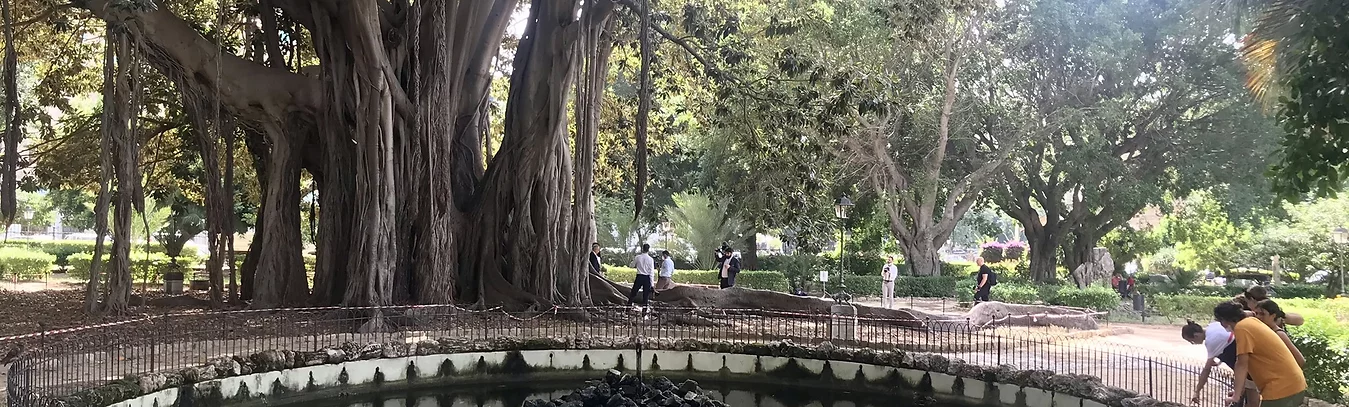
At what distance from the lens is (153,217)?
1077 inches

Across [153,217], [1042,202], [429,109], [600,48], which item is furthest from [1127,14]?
[153,217]

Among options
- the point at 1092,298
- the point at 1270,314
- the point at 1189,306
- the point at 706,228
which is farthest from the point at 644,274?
the point at 706,228

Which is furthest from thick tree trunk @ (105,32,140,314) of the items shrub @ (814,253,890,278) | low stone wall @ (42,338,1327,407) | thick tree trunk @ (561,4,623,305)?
shrub @ (814,253,890,278)

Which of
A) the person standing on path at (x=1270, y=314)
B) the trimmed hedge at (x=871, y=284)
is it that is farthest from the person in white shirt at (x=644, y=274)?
Answer: the trimmed hedge at (x=871, y=284)

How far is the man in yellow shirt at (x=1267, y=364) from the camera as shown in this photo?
4.66 m

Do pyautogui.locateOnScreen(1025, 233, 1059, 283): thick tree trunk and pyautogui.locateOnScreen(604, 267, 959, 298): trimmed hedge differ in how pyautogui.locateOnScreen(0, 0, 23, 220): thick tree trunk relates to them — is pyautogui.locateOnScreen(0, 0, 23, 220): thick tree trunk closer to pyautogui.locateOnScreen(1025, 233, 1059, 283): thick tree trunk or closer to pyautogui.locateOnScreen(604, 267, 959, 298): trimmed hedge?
pyautogui.locateOnScreen(604, 267, 959, 298): trimmed hedge

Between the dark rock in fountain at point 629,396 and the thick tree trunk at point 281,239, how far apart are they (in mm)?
5124

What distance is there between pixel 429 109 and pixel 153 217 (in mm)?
21087

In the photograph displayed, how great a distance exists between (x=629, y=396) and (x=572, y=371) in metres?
2.29

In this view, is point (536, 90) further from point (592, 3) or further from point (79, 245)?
point (79, 245)

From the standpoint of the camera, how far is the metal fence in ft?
22.5

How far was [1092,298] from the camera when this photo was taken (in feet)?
51.0

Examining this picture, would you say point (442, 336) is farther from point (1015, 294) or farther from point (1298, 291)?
point (1298, 291)

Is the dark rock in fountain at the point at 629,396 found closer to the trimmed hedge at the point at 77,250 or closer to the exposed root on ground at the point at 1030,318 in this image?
the exposed root on ground at the point at 1030,318
